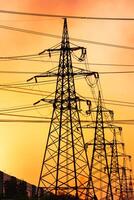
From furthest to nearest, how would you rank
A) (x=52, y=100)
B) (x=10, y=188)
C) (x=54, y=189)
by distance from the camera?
1. (x=10, y=188)
2. (x=52, y=100)
3. (x=54, y=189)

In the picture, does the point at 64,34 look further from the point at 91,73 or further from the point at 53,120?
the point at 53,120

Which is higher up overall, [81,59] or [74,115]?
[81,59]

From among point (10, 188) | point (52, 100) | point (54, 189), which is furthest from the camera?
point (10, 188)

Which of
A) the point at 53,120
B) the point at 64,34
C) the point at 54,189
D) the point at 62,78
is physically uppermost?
the point at 64,34

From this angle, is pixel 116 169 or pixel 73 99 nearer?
pixel 73 99

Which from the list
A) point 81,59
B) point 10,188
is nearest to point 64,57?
point 81,59

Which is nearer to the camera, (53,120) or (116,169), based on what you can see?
(53,120)

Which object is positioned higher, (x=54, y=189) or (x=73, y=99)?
(x=73, y=99)

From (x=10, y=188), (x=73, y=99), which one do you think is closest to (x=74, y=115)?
(x=73, y=99)

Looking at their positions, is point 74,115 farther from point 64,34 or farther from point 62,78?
point 64,34
